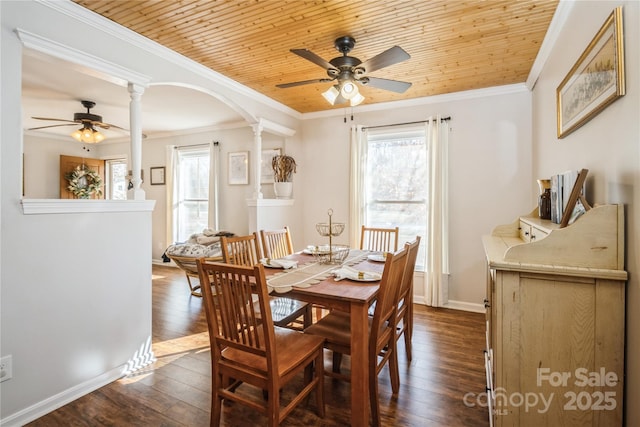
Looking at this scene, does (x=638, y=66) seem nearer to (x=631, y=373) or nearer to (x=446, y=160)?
(x=631, y=373)

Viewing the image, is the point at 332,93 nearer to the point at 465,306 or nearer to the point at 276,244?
the point at 276,244

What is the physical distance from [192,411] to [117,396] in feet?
1.89

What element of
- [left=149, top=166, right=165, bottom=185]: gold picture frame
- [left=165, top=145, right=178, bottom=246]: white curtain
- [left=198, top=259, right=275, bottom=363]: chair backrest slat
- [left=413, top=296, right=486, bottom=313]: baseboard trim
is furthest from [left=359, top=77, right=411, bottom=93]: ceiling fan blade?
[left=149, top=166, right=165, bottom=185]: gold picture frame

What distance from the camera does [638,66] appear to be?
1.22 m

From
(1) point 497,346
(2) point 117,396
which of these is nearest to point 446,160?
(1) point 497,346

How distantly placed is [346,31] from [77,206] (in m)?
2.28

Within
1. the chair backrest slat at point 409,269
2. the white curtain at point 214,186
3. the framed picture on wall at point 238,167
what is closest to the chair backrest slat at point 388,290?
the chair backrest slat at point 409,269

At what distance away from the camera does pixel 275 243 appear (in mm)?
3021

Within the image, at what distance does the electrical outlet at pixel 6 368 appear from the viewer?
175 centimetres

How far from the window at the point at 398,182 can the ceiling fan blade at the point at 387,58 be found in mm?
1896

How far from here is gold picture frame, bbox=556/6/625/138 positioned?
1354 millimetres

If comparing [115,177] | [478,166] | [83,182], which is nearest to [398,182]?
[478,166]

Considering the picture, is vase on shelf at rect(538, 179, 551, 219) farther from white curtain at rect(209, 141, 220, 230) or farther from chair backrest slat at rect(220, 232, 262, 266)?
white curtain at rect(209, 141, 220, 230)

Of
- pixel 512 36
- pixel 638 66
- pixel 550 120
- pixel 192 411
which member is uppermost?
pixel 512 36
